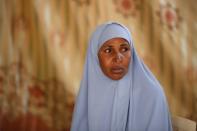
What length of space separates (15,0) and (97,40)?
0.92 m

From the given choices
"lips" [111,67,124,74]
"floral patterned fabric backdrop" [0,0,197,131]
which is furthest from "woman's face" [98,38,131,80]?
"floral patterned fabric backdrop" [0,0,197,131]

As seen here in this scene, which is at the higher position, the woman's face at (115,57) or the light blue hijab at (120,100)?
the woman's face at (115,57)

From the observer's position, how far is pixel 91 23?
89.9 inches

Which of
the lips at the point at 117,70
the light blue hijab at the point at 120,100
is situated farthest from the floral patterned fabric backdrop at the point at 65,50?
the lips at the point at 117,70

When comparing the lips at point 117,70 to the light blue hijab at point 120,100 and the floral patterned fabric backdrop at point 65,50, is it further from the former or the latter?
the floral patterned fabric backdrop at point 65,50

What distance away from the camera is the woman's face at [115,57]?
1.46 meters

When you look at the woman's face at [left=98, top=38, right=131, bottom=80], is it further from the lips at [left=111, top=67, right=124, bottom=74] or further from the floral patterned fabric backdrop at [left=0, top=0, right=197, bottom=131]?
the floral patterned fabric backdrop at [left=0, top=0, right=197, bottom=131]

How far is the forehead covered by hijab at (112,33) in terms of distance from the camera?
1464mm

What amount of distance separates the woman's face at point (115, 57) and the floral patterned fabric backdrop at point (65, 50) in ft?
2.63

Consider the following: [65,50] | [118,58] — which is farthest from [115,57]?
→ [65,50]

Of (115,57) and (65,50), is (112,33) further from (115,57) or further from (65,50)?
(65,50)

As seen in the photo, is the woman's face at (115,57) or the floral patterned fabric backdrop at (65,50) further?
the floral patterned fabric backdrop at (65,50)

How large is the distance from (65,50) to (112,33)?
0.85 m

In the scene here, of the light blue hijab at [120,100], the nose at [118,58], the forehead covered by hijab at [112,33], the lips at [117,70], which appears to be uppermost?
the forehead covered by hijab at [112,33]
